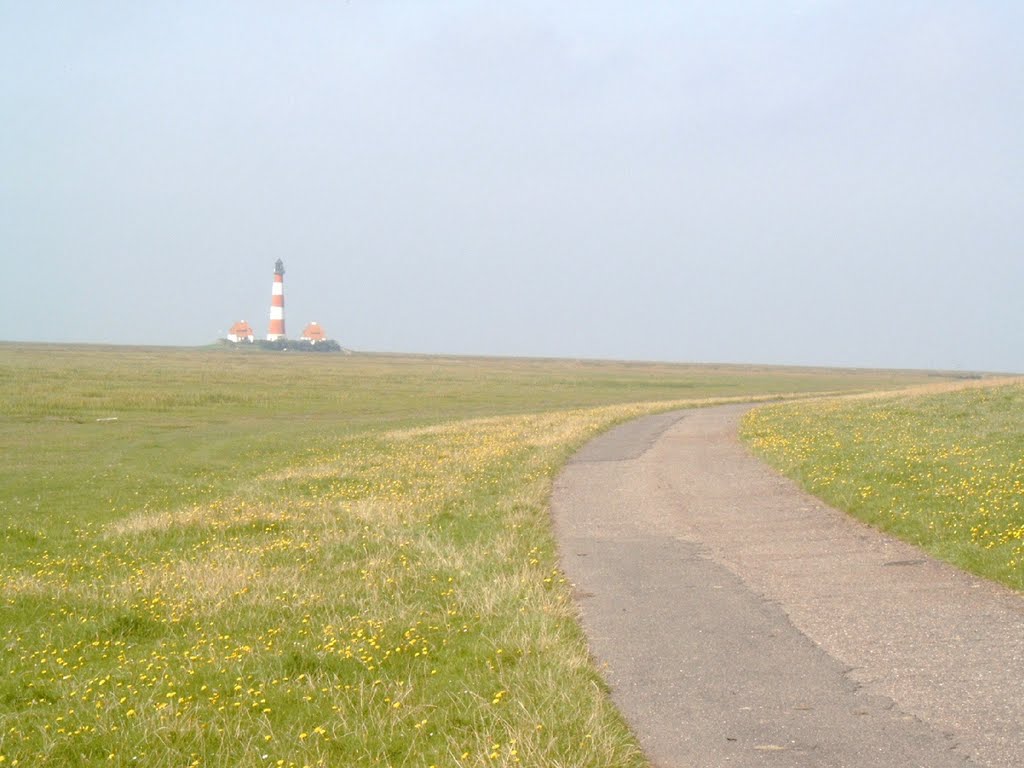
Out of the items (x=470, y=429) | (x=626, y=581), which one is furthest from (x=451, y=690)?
(x=470, y=429)

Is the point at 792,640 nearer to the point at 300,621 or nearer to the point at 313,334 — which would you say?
the point at 300,621

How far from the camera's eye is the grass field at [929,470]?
9.97m

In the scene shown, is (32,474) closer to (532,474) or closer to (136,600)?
(532,474)

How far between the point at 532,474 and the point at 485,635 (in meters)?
10.4

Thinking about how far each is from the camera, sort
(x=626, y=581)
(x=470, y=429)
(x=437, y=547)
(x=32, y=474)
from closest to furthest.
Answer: (x=626, y=581), (x=437, y=547), (x=32, y=474), (x=470, y=429)

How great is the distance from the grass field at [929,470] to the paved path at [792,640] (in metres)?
0.36

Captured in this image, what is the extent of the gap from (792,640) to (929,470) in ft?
25.5

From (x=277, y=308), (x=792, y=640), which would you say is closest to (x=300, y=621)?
(x=792, y=640)

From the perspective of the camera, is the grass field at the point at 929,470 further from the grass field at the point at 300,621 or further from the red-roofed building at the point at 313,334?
the red-roofed building at the point at 313,334

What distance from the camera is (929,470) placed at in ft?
45.9

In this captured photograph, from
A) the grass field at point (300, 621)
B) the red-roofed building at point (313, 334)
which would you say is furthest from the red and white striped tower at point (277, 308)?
the grass field at point (300, 621)

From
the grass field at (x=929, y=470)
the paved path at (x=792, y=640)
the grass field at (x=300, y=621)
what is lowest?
the grass field at (x=300, y=621)

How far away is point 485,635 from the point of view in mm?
7754

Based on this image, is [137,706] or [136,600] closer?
[137,706]
